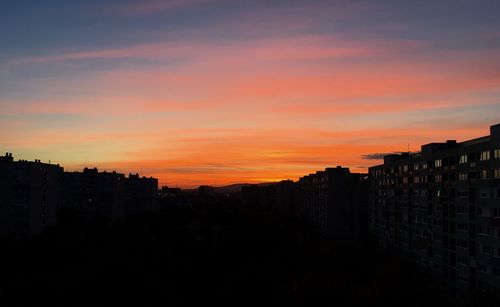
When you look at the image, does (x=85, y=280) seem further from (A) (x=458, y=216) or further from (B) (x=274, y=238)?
(B) (x=274, y=238)

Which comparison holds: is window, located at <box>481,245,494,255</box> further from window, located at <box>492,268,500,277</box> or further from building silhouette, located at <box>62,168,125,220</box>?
building silhouette, located at <box>62,168,125,220</box>

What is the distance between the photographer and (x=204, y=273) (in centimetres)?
5109

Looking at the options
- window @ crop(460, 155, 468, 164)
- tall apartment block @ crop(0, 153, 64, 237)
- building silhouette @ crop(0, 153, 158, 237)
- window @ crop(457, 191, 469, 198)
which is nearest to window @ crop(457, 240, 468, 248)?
window @ crop(457, 191, 469, 198)

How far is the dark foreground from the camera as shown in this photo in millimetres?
39719

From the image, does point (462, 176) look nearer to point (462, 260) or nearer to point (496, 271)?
point (462, 260)

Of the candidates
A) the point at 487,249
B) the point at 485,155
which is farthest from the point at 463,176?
the point at 487,249

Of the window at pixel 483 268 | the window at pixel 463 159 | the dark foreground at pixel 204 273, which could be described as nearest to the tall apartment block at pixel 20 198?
the dark foreground at pixel 204 273

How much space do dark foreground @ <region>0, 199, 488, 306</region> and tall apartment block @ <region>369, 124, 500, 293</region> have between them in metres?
2.91

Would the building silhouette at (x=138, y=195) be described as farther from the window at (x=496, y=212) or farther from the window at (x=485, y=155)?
the window at (x=496, y=212)

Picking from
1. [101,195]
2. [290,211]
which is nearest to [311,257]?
[101,195]

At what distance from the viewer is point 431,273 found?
49844mm

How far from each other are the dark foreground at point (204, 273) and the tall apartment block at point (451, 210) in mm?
2908

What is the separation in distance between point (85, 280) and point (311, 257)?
23.0 meters

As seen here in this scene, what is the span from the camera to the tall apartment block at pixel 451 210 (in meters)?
37.6
